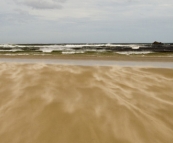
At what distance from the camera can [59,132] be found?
3160mm

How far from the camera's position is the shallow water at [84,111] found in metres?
3.09

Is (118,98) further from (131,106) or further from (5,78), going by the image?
(5,78)

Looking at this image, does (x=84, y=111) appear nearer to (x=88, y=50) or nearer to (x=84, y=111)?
(x=84, y=111)

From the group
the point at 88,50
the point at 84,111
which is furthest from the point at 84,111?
the point at 88,50

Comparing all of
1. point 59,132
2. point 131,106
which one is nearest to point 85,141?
point 59,132

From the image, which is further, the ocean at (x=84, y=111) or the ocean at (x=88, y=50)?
the ocean at (x=88, y=50)

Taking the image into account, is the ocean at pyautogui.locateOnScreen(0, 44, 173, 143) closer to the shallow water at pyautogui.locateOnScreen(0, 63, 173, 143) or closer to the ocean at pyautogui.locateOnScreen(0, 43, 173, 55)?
the shallow water at pyautogui.locateOnScreen(0, 63, 173, 143)

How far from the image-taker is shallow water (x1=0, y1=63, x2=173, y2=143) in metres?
3.09

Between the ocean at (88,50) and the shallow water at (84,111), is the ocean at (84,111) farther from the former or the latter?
the ocean at (88,50)

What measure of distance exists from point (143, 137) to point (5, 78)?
453cm

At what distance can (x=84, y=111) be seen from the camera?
3.80 m

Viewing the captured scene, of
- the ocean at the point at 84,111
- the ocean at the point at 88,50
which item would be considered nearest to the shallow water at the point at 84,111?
the ocean at the point at 84,111

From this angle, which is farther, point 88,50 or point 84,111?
point 88,50

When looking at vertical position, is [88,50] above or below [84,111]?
below
